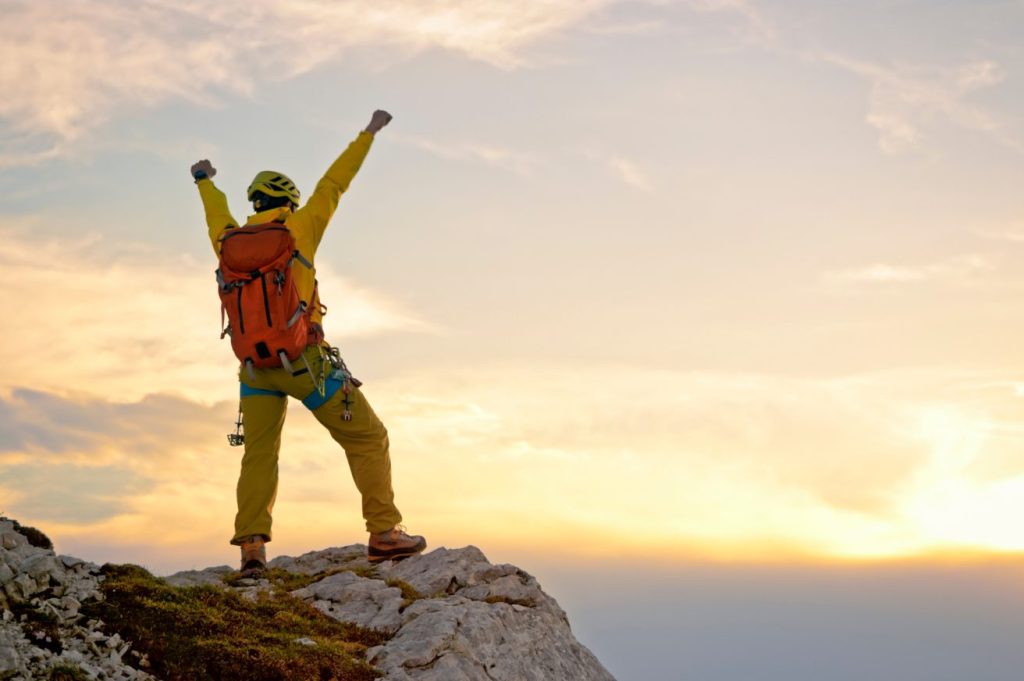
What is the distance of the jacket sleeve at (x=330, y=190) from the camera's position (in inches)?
666

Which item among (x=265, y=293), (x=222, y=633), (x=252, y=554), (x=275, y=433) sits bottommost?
(x=222, y=633)

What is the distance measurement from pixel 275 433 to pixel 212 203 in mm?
3628

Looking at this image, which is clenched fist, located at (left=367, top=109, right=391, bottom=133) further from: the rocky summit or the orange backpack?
the rocky summit

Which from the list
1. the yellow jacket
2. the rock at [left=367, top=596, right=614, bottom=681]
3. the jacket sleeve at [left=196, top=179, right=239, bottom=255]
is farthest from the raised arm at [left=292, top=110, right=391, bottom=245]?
the rock at [left=367, top=596, right=614, bottom=681]

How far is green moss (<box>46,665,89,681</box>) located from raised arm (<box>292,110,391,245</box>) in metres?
7.04

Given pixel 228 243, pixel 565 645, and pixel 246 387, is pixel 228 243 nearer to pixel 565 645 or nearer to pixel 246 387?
pixel 246 387

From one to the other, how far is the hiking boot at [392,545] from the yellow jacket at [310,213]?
11.3 ft

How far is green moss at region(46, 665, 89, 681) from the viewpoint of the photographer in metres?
11.7

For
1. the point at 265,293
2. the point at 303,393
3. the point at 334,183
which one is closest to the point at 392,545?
the point at 303,393

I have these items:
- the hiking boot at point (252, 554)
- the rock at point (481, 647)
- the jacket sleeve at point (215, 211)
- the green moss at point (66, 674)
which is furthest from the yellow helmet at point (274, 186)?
the green moss at point (66, 674)

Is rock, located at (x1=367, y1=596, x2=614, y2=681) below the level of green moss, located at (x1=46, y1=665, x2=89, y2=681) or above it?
above

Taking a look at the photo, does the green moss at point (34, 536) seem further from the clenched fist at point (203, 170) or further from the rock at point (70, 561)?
the clenched fist at point (203, 170)

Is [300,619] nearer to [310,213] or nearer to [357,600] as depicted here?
[357,600]

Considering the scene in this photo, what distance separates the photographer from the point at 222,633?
45.3 feet
